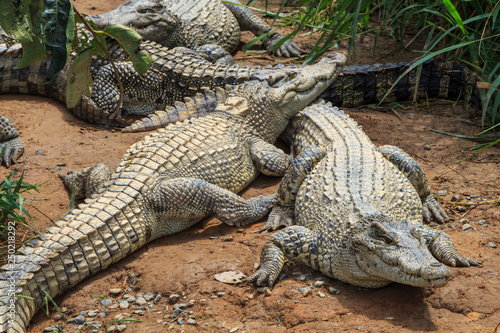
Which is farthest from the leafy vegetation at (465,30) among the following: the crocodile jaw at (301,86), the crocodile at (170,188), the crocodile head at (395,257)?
the crocodile head at (395,257)

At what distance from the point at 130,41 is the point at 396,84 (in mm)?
3841

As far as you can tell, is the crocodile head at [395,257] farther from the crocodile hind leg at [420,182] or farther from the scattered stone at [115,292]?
the scattered stone at [115,292]

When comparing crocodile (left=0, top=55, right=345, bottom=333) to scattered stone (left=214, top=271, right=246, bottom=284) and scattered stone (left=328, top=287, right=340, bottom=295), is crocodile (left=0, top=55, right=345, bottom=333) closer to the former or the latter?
scattered stone (left=214, top=271, right=246, bottom=284)

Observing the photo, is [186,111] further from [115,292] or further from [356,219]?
[356,219]

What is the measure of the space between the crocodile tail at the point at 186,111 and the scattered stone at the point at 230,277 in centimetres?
224

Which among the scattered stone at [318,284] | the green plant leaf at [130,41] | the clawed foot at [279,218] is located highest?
the green plant leaf at [130,41]

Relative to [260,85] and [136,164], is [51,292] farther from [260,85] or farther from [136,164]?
[260,85]

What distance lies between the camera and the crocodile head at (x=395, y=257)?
262cm

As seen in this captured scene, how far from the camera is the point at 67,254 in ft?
10.6

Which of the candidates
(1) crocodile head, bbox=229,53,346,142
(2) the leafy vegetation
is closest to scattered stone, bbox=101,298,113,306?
(1) crocodile head, bbox=229,53,346,142

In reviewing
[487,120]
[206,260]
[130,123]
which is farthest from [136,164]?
[487,120]

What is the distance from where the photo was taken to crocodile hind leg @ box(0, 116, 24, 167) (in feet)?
15.4

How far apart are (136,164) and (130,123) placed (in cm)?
169

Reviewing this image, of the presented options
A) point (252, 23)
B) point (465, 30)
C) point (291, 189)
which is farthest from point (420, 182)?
point (252, 23)
